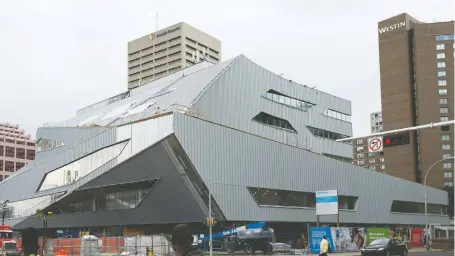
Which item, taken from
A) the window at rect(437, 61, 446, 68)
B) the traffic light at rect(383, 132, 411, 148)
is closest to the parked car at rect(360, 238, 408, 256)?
the traffic light at rect(383, 132, 411, 148)

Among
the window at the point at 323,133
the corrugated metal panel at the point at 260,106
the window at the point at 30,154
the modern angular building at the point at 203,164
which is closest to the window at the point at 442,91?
the modern angular building at the point at 203,164

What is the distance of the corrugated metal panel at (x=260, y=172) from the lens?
51.9m

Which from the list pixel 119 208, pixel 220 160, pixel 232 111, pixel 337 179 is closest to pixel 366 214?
pixel 337 179

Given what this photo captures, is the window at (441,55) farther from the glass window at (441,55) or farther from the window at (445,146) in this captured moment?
the window at (445,146)

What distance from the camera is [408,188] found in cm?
8650

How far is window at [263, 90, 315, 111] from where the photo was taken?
7112 cm

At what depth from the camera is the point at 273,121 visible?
7144cm

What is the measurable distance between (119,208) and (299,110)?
29818 mm

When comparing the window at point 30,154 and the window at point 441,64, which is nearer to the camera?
the window at point 441,64

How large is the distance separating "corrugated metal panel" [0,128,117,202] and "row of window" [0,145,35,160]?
8380cm

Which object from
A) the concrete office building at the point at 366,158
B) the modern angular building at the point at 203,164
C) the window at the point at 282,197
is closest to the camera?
the modern angular building at the point at 203,164

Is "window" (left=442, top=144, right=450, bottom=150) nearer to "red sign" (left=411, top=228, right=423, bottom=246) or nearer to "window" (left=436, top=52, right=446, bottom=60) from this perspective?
"window" (left=436, top=52, right=446, bottom=60)

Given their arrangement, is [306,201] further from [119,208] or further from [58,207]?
[58,207]

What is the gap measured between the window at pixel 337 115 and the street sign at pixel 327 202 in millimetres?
35714
